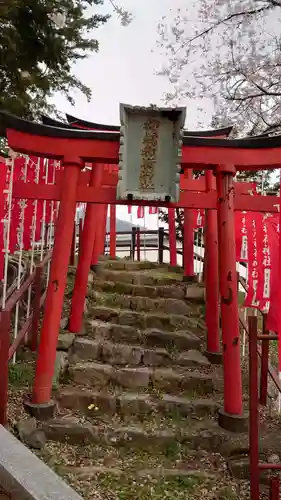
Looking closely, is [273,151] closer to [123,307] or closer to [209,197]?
[209,197]

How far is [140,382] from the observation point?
529cm

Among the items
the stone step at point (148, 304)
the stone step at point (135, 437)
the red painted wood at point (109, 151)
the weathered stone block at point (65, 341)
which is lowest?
the stone step at point (135, 437)

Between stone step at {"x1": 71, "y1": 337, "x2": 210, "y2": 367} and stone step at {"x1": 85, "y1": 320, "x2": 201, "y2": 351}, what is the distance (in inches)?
12.6

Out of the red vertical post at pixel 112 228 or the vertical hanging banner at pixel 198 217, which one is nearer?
Result: the vertical hanging banner at pixel 198 217

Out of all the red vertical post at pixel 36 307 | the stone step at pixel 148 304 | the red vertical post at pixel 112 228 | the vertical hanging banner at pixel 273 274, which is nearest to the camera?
the vertical hanging banner at pixel 273 274

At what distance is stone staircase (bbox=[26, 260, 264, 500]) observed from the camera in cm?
393

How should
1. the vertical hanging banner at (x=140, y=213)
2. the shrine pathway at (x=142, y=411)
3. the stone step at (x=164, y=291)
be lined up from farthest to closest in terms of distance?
the vertical hanging banner at (x=140, y=213), the stone step at (x=164, y=291), the shrine pathway at (x=142, y=411)

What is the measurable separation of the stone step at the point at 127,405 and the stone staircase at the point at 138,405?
0.03 ft

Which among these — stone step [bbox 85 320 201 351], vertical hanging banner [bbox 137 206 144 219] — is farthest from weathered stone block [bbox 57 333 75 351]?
vertical hanging banner [bbox 137 206 144 219]

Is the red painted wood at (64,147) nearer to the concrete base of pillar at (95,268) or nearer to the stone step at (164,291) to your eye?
the stone step at (164,291)

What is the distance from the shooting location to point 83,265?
626cm

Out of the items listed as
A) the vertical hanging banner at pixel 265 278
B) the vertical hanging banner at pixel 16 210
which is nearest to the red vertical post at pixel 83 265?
the vertical hanging banner at pixel 16 210

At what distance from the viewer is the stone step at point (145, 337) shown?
20.3 ft

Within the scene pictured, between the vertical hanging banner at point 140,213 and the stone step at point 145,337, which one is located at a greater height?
the vertical hanging banner at point 140,213
